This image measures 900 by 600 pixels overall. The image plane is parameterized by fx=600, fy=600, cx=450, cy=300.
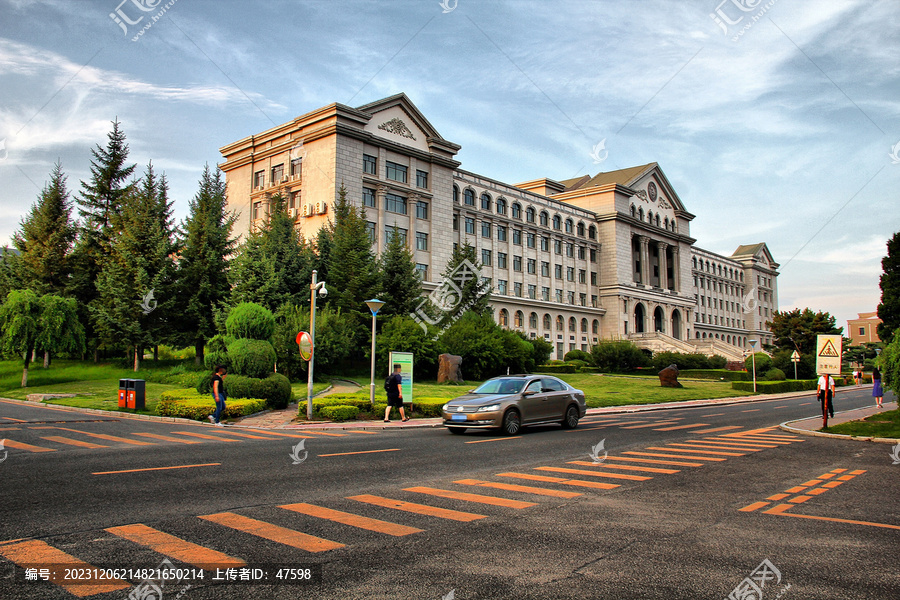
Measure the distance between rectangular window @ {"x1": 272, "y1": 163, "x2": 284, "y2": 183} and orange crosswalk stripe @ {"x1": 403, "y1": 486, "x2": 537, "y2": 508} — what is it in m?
53.6

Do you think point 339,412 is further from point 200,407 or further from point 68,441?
point 68,441

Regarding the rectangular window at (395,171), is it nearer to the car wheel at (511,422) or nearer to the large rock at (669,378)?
the large rock at (669,378)

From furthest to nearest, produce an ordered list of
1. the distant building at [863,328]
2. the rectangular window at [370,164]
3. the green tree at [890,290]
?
the distant building at [863,328] → the rectangular window at [370,164] → the green tree at [890,290]

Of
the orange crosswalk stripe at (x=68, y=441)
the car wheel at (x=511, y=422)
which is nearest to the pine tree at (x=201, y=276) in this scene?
the orange crosswalk stripe at (x=68, y=441)

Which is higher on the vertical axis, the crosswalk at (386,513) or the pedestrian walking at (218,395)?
the pedestrian walking at (218,395)

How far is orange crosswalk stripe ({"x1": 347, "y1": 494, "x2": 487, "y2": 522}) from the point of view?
258 inches

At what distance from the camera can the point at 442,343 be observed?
3944 cm

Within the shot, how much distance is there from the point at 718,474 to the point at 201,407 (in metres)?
15.8

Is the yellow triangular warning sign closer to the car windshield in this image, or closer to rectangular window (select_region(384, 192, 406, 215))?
the car windshield

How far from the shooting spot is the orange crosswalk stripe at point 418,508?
6543 mm

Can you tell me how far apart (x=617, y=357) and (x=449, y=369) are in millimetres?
29123

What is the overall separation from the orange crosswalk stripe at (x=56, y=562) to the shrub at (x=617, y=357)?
58622 mm

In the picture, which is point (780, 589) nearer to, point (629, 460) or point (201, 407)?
point (629, 460)

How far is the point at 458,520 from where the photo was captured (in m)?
6.38
